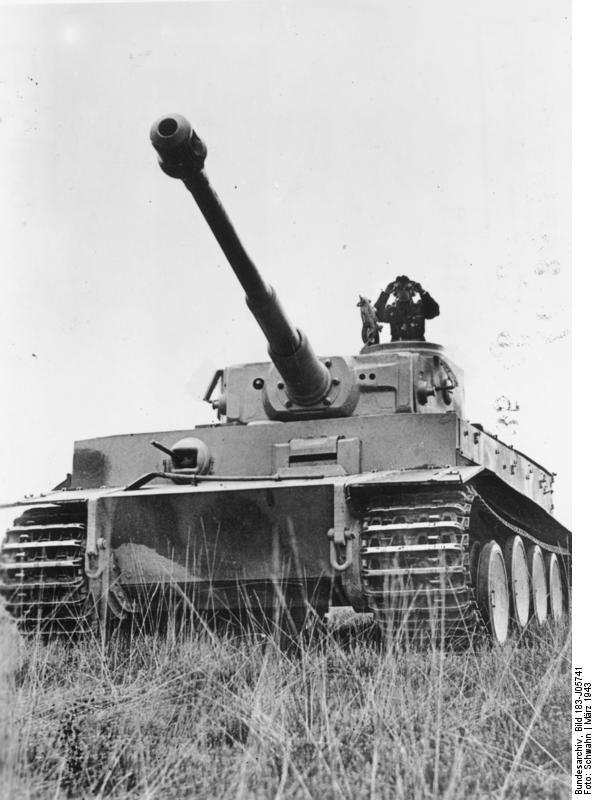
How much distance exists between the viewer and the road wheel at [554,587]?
10.9 metres

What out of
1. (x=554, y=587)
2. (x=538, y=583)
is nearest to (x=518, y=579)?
(x=538, y=583)

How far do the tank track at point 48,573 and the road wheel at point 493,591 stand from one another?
2.86 m

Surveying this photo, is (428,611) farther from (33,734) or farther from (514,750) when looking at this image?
(33,734)

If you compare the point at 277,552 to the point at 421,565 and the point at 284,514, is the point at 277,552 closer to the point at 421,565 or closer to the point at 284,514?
the point at 284,514

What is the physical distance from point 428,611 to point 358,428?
1924mm

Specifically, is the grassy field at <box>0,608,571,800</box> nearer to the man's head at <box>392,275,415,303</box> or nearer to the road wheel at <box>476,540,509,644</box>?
the road wheel at <box>476,540,509,644</box>

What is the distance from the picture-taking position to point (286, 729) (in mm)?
4723

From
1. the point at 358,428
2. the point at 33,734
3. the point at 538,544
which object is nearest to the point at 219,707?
the point at 33,734

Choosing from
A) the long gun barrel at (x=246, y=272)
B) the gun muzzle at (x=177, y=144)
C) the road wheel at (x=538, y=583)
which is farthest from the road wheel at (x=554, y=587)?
the gun muzzle at (x=177, y=144)

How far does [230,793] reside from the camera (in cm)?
389

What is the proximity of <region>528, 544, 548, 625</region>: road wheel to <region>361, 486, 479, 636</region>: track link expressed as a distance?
9.36 ft

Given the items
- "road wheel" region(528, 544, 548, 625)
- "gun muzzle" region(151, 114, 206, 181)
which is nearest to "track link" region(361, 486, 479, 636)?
"gun muzzle" region(151, 114, 206, 181)

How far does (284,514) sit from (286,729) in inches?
109

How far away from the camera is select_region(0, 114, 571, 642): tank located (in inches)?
277
